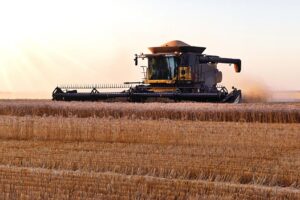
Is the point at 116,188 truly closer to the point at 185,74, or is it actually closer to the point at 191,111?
the point at 191,111

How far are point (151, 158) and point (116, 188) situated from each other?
7.23ft

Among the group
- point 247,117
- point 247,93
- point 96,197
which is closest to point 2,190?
point 96,197

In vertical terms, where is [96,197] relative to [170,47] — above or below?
below

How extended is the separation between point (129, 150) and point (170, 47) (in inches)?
582

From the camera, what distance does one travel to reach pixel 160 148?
12555 mm

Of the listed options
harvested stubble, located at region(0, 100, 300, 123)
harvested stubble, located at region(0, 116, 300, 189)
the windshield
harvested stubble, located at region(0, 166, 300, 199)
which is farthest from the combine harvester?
harvested stubble, located at region(0, 166, 300, 199)

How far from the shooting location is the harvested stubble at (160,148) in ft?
32.5

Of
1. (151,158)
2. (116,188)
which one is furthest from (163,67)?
(116,188)

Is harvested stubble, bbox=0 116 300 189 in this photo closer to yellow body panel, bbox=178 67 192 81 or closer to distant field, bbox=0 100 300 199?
distant field, bbox=0 100 300 199

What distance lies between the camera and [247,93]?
33.8 metres

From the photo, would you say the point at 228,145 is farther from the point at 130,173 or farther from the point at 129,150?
the point at 130,173

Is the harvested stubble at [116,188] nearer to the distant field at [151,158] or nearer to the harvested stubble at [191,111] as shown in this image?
the distant field at [151,158]

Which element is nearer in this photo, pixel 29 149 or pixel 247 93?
pixel 29 149

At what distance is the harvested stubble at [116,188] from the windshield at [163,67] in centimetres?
1683
